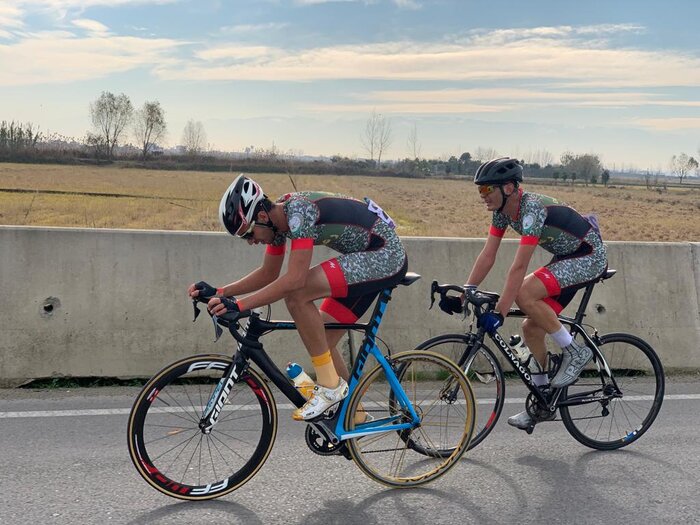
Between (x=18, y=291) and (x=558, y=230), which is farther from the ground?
(x=558, y=230)

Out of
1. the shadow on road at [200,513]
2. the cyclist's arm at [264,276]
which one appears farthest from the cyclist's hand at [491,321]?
the shadow on road at [200,513]

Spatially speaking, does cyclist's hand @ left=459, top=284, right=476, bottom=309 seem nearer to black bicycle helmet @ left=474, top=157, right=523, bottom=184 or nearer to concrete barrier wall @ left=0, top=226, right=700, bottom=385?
black bicycle helmet @ left=474, top=157, right=523, bottom=184

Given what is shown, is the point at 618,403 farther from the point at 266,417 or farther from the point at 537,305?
the point at 266,417

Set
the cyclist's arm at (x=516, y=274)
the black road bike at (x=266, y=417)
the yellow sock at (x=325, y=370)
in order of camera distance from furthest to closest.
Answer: the cyclist's arm at (x=516, y=274) → the yellow sock at (x=325, y=370) → the black road bike at (x=266, y=417)

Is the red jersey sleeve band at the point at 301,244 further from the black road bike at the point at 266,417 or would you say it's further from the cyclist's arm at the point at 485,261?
the cyclist's arm at the point at 485,261

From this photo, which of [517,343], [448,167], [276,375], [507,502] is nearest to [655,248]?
[517,343]

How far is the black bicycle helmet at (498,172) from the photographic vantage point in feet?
14.2

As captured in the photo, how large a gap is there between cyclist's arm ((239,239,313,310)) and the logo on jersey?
2.5 inches

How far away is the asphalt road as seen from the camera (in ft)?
11.8

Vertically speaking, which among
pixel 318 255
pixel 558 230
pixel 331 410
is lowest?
pixel 331 410

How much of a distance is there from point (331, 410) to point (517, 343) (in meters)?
1.44

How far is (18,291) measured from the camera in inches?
227

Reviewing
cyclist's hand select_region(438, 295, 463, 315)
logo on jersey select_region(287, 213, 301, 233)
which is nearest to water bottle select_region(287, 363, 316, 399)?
logo on jersey select_region(287, 213, 301, 233)

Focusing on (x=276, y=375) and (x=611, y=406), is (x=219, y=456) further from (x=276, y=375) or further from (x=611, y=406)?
(x=611, y=406)
